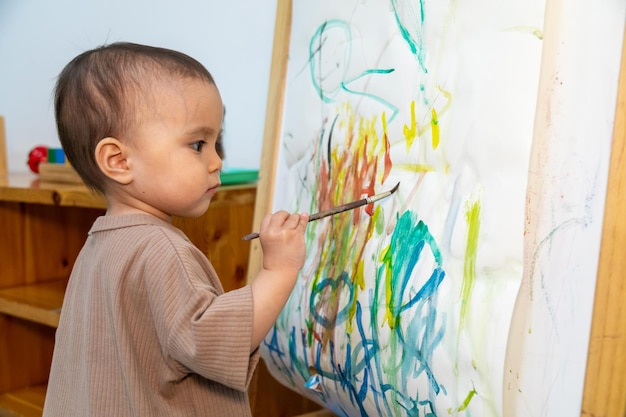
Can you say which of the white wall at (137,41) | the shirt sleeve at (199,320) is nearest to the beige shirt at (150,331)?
the shirt sleeve at (199,320)

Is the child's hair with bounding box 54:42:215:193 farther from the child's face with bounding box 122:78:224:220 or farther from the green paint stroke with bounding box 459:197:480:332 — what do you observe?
the green paint stroke with bounding box 459:197:480:332

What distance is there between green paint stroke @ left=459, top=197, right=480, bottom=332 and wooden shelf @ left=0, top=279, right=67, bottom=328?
96 cm

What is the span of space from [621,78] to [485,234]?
0.69ft

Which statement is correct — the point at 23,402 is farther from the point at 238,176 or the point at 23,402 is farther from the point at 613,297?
the point at 613,297

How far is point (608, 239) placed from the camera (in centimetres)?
70

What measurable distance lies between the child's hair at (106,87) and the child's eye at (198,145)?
73mm

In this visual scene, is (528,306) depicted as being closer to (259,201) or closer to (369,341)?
(369,341)

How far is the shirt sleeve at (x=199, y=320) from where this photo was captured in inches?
30.5

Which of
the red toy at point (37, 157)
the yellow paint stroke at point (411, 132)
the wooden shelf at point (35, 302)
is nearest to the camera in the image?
the yellow paint stroke at point (411, 132)

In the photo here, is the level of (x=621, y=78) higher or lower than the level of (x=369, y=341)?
higher

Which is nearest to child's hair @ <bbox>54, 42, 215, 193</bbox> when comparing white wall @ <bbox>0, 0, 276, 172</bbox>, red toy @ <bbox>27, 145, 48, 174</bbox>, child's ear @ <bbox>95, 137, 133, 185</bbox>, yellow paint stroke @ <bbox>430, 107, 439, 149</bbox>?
child's ear @ <bbox>95, 137, 133, 185</bbox>

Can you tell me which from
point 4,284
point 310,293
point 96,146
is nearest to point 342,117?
point 310,293

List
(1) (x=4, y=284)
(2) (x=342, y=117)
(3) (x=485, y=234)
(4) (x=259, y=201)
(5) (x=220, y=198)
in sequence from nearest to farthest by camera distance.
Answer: (3) (x=485, y=234), (2) (x=342, y=117), (4) (x=259, y=201), (5) (x=220, y=198), (1) (x=4, y=284)

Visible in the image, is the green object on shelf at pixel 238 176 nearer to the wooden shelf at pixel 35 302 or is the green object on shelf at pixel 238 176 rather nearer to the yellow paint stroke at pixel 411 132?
the wooden shelf at pixel 35 302
